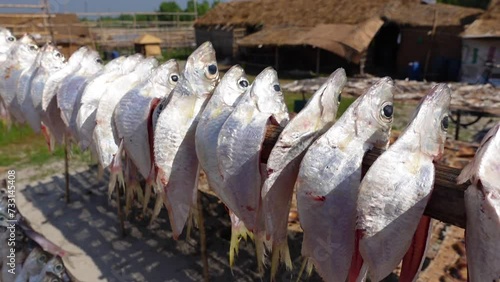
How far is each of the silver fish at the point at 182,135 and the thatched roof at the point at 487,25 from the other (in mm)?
18282

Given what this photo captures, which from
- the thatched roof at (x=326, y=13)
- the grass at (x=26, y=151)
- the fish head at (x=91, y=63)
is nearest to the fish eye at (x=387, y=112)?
the fish head at (x=91, y=63)

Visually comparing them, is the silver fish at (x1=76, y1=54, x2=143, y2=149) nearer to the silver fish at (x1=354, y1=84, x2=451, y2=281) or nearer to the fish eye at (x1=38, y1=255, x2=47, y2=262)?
the fish eye at (x1=38, y1=255, x2=47, y2=262)

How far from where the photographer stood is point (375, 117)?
1707 mm

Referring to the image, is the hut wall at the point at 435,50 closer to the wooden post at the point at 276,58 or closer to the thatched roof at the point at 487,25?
the thatched roof at the point at 487,25

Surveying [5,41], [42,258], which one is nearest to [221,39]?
[5,41]

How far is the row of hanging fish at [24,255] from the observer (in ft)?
11.5

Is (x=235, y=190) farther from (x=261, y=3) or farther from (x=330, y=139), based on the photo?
(x=261, y=3)

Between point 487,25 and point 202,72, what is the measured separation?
63.3 feet

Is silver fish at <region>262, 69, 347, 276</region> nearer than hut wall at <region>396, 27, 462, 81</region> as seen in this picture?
Yes

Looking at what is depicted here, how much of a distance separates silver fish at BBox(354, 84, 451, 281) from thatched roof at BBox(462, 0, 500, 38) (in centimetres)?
1848

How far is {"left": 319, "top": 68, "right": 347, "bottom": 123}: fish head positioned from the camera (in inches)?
73.7

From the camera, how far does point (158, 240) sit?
561cm

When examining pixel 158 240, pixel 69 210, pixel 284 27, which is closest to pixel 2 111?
pixel 69 210

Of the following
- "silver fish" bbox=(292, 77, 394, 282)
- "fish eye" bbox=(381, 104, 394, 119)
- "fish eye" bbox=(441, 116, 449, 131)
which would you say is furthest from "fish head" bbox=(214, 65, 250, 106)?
"fish eye" bbox=(441, 116, 449, 131)
